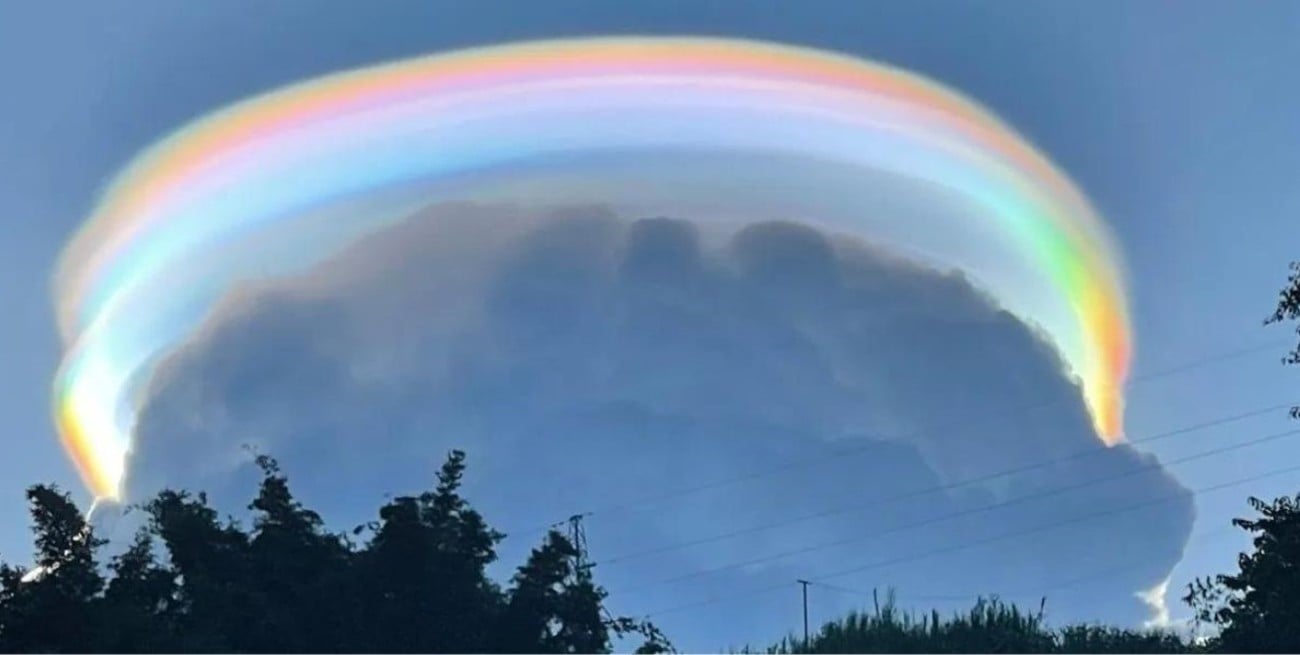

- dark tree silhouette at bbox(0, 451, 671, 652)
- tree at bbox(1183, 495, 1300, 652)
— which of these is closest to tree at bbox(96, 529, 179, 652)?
dark tree silhouette at bbox(0, 451, 671, 652)

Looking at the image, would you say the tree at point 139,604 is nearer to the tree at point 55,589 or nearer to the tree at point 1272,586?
the tree at point 55,589

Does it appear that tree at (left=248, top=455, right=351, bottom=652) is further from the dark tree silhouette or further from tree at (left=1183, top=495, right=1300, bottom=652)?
tree at (left=1183, top=495, right=1300, bottom=652)

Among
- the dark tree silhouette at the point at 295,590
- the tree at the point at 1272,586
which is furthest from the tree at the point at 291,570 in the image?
the tree at the point at 1272,586

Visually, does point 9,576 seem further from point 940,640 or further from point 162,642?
point 940,640

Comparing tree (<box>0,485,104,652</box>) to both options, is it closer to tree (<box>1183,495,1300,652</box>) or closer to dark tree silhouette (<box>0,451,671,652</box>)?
dark tree silhouette (<box>0,451,671,652</box>)

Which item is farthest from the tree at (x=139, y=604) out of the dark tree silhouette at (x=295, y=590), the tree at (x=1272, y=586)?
the tree at (x=1272, y=586)

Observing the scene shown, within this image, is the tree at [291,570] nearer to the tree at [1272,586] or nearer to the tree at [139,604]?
the tree at [139,604]

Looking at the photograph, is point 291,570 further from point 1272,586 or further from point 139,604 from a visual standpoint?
point 1272,586

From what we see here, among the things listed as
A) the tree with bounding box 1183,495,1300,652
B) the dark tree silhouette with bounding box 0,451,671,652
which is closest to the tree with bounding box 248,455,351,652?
the dark tree silhouette with bounding box 0,451,671,652

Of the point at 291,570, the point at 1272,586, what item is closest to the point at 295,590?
the point at 291,570

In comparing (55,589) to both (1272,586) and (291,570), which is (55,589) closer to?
(291,570)

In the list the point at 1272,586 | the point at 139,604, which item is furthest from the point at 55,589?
the point at 1272,586
